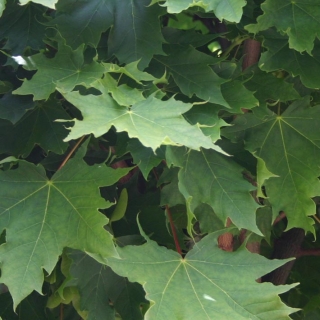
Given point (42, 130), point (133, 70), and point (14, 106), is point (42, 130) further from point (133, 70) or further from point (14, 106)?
point (133, 70)

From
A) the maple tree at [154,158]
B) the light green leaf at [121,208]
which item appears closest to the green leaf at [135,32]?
the maple tree at [154,158]

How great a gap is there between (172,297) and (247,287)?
0.11 metres

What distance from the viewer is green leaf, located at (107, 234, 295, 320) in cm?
77

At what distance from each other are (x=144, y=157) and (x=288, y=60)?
0.29 m

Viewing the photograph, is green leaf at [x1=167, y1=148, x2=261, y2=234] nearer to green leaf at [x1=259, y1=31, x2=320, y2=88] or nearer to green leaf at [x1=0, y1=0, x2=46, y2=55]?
green leaf at [x1=259, y1=31, x2=320, y2=88]

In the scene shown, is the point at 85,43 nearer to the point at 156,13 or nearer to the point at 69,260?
the point at 156,13

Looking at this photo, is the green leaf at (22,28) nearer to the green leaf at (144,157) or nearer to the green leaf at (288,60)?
Answer: the green leaf at (144,157)

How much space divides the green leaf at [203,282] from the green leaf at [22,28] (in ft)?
1.29

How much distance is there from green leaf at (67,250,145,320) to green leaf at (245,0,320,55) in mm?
430

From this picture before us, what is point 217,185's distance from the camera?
2.76 ft

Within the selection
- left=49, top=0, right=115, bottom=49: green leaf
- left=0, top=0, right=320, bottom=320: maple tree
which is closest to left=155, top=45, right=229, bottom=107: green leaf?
left=0, top=0, right=320, bottom=320: maple tree

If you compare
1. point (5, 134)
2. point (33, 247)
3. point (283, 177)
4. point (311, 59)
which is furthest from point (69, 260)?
point (311, 59)

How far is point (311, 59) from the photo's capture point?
2.94 ft

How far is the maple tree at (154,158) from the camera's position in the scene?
0.76 m
